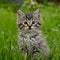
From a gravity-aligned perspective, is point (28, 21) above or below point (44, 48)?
above

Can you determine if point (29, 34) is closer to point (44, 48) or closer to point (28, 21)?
point (28, 21)

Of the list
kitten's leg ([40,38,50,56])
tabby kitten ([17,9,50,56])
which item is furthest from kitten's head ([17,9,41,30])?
kitten's leg ([40,38,50,56])

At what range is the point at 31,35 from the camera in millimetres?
6887

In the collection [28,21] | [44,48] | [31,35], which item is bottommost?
[44,48]

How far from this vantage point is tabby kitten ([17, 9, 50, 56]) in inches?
262

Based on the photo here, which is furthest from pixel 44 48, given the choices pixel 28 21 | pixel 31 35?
pixel 28 21

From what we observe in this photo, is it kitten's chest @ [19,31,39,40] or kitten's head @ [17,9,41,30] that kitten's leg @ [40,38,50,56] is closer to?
kitten's chest @ [19,31,39,40]

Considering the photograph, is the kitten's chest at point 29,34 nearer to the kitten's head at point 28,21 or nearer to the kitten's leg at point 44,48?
the kitten's head at point 28,21

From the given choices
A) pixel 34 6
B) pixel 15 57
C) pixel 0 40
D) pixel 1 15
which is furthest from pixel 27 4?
pixel 15 57

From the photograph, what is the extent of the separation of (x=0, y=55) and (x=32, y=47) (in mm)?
795

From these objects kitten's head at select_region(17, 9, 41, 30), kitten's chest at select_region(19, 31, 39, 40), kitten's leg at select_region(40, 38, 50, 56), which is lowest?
kitten's leg at select_region(40, 38, 50, 56)

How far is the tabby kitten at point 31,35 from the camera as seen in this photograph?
6.66m

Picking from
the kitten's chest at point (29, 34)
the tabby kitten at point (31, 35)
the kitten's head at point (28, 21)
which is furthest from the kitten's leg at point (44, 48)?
the kitten's head at point (28, 21)

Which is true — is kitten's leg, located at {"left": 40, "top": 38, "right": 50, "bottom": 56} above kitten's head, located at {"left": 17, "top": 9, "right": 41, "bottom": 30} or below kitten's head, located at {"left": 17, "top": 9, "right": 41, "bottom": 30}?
below
